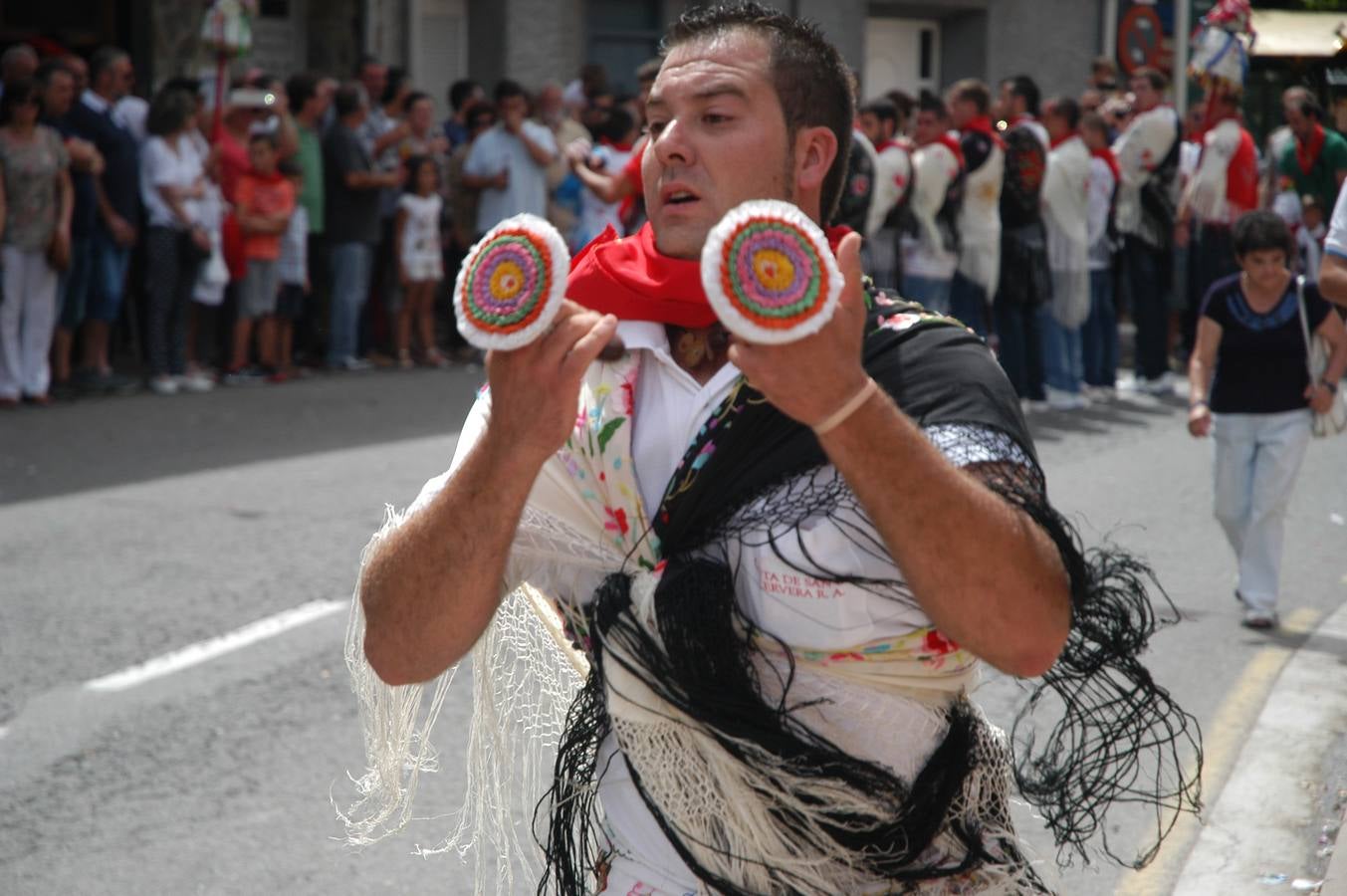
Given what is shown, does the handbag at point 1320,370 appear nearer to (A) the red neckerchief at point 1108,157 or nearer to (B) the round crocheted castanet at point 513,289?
(B) the round crocheted castanet at point 513,289

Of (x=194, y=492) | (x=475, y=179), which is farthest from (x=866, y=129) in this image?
(x=194, y=492)

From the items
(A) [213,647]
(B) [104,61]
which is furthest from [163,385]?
(A) [213,647]

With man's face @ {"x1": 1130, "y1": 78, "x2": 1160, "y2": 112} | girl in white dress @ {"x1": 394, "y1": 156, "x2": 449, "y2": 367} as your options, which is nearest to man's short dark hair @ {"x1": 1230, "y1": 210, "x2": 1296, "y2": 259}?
man's face @ {"x1": 1130, "y1": 78, "x2": 1160, "y2": 112}

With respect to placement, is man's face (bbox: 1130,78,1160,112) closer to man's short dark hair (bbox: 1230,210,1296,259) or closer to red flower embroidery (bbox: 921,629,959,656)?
man's short dark hair (bbox: 1230,210,1296,259)

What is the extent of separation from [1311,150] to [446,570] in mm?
13008

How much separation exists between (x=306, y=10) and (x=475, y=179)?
16.7ft

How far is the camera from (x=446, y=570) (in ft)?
6.86

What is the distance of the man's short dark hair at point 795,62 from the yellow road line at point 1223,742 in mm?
2601

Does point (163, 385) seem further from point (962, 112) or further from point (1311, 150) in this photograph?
point (1311, 150)

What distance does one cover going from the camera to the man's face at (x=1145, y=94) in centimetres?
1345

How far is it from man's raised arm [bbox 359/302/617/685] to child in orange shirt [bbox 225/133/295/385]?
1018 cm

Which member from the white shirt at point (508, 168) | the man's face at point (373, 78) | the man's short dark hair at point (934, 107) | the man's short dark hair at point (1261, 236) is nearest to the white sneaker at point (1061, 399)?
the man's short dark hair at point (934, 107)

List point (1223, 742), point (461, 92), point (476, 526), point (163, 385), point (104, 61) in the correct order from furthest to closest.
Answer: point (461, 92) → point (163, 385) → point (104, 61) → point (1223, 742) → point (476, 526)

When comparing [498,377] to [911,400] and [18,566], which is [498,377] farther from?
[18,566]
